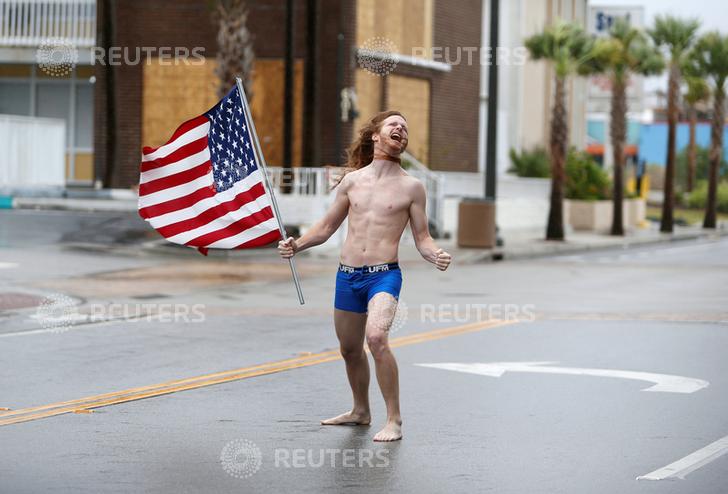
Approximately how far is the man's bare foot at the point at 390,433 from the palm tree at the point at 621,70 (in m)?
32.5

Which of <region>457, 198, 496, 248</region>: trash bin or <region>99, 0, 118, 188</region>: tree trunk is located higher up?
<region>99, 0, 118, 188</region>: tree trunk

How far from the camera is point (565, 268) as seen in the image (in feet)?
81.7

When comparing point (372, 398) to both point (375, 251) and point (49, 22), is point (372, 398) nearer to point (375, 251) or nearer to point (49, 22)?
point (375, 251)

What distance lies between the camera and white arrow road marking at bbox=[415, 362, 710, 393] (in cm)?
1054

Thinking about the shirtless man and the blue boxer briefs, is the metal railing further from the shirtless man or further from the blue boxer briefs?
the blue boxer briefs

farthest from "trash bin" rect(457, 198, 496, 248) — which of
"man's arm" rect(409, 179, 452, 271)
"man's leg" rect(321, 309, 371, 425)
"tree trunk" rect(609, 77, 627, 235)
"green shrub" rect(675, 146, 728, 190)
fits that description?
"green shrub" rect(675, 146, 728, 190)

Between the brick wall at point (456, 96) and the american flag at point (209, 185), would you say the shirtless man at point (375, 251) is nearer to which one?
the american flag at point (209, 185)

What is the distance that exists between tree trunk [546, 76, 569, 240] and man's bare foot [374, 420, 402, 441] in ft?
91.6

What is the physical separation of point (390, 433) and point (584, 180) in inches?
1452

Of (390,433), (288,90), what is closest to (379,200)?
(390,433)

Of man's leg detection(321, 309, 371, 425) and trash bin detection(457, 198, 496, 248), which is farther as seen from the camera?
trash bin detection(457, 198, 496, 248)

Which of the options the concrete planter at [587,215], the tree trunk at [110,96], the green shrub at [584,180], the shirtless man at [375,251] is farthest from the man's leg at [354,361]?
the green shrub at [584,180]

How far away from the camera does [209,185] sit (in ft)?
30.6

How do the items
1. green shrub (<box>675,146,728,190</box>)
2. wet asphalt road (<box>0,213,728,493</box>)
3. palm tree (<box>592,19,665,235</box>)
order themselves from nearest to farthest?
wet asphalt road (<box>0,213,728,493</box>) → palm tree (<box>592,19,665,235</box>) → green shrub (<box>675,146,728,190</box>)
